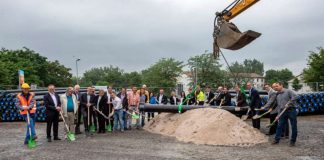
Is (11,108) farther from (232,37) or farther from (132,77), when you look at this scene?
(132,77)

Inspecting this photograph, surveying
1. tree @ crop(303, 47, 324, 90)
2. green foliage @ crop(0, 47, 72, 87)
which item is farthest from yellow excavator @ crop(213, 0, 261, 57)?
green foliage @ crop(0, 47, 72, 87)

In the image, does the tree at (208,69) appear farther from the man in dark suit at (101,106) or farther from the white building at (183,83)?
the man in dark suit at (101,106)

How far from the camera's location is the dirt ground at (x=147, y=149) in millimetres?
8477

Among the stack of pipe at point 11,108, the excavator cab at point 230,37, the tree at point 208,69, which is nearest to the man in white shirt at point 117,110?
the excavator cab at point 230,37

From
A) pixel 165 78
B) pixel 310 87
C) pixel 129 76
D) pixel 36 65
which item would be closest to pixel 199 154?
pixel 310 87

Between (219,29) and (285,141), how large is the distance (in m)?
4.05

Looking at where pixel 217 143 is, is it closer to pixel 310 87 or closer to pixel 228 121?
pixel 228 121

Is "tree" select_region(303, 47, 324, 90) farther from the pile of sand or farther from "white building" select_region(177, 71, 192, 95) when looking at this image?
the pile of sand

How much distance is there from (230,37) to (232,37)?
0.36 feet

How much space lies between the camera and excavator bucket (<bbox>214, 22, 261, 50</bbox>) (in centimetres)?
1061

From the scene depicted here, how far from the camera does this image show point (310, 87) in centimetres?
2848

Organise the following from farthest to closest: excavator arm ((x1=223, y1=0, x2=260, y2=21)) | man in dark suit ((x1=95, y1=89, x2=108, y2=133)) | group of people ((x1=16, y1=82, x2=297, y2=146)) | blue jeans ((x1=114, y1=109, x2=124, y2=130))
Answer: blue jeans ((x1=114, y1=109, x2=124, y2=130)) < man in dark suit ((x1=95, y1=89, x2=108, y2=133)) < excavator arm ((x1=223, y1=0, x2=260, y2=21)) < group of people ((x1=16, y1=82, x2=297, y2=146))

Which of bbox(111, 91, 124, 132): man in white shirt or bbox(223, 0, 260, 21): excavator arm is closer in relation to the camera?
bbox(223, 0, 260, 21): excavator arm

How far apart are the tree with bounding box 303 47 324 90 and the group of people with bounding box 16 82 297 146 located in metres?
27.5
